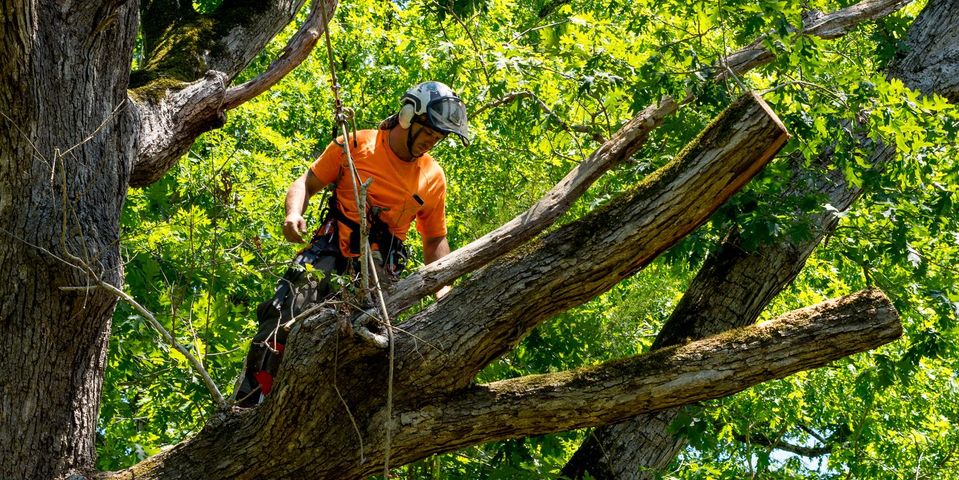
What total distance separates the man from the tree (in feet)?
2.84

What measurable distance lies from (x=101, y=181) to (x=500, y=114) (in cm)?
568

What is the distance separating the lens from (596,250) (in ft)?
14.1

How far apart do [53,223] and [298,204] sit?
118cm

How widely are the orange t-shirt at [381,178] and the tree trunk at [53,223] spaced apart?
46.9 inches

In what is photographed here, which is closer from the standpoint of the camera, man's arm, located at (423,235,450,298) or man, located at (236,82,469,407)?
man, located at (236,82,469,407)

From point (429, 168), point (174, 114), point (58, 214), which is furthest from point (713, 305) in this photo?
point (58, 214)

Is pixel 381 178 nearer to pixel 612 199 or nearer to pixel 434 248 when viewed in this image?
pixel 434 248

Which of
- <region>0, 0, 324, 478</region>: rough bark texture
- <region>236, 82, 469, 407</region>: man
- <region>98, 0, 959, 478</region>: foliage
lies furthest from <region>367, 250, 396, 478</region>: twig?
<region>0, 0, 324, 478</region>: rough bark texture

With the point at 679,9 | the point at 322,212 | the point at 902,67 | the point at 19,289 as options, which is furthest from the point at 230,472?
the point at 902,67

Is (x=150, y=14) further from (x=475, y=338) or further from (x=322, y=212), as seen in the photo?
(x=475, y=338)

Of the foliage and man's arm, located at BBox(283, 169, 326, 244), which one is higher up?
the foliage

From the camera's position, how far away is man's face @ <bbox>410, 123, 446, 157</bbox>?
5.43 metres

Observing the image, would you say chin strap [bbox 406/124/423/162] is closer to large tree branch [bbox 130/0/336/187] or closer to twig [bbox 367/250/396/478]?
large tree branch [bbox 130/0/336/187]

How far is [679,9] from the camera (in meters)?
7.48
